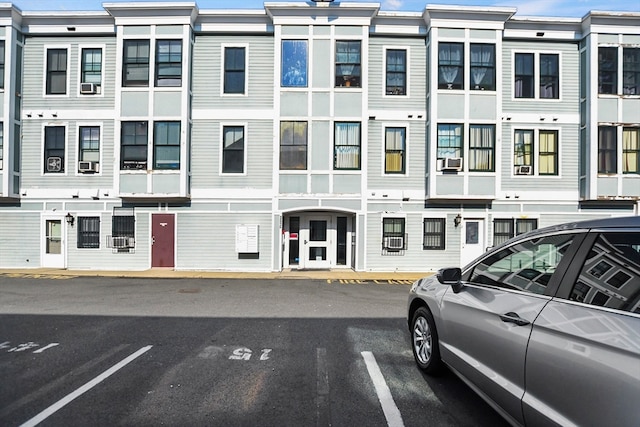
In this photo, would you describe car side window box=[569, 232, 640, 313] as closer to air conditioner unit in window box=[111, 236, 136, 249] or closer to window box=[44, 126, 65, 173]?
→ air conditioner unit in window box=[111, 236, 136, 249]

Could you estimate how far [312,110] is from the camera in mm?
14148

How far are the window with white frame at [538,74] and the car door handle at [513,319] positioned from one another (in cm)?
1417

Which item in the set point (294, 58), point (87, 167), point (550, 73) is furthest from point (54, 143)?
point (550, 73)

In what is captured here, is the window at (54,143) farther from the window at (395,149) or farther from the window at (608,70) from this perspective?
the window at (608,70)

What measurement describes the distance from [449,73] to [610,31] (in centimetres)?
602

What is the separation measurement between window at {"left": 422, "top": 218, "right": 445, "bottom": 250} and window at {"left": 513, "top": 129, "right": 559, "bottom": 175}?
3685 millimetres

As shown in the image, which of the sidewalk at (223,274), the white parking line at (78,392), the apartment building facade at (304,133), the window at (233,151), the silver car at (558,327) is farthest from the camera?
the window at (233,151)

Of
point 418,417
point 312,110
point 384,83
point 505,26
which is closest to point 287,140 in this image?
point 312,110

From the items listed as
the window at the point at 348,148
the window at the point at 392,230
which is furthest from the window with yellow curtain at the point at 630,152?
the window at the point at 348,148

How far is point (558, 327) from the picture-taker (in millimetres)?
2434

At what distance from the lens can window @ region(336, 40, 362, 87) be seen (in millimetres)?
14211

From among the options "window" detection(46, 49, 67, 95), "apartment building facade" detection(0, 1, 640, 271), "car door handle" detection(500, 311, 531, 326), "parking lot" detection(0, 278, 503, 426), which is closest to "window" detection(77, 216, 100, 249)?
"apartment building facade" detection(0, 1, 640, 271)

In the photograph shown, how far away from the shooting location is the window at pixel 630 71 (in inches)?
559

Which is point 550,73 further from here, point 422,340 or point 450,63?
point 422,340
